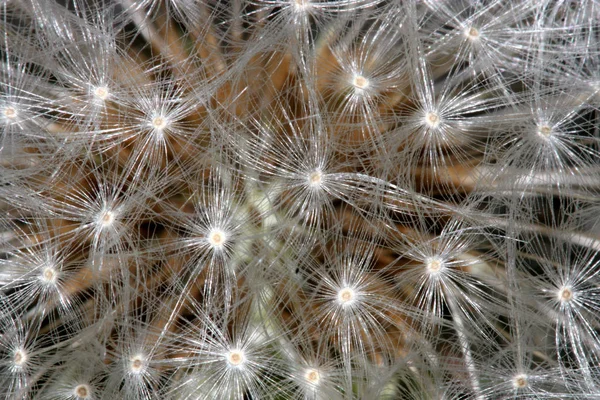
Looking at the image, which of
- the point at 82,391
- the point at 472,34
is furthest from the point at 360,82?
the point at 82,391

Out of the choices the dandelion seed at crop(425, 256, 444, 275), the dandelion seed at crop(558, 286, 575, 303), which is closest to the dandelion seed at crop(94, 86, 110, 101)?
the dandelion seed at crop(425, 256, 444, 275)

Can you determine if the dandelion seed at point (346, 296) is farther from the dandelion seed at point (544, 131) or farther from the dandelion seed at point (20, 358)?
the dandelion seed at point (20, 358)

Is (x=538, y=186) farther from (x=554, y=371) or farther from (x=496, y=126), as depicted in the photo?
(x=554, y=371)

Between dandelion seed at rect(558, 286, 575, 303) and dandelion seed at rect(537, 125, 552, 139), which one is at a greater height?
dandelion seed at rect(537, 125, 552, 139)

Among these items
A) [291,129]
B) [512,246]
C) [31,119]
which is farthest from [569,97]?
[31,119]

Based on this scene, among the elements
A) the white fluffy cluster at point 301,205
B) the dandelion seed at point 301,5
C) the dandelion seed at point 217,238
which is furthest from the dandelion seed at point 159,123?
the dandelion seed at point 301,5

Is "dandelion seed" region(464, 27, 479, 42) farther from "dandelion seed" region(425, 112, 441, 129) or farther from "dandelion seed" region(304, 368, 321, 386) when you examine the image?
"dandelion seed" region(304, 368, 321, 386)

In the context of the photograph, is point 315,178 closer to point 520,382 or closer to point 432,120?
point 432,120
